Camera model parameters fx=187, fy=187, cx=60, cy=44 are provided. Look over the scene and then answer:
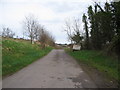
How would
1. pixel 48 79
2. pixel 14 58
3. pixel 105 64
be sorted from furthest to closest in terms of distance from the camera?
pixel 14 58, pixel 105 64, pixel 48 79

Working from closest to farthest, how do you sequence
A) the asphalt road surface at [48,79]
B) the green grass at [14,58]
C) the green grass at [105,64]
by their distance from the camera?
1. the asphalt road surface at [48,79]
2. the green grass at [105,64]
3. the green grass at [14,58]

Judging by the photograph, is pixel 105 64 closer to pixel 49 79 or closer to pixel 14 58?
pixel 49 79

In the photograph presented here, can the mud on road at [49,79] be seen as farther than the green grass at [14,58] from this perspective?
No

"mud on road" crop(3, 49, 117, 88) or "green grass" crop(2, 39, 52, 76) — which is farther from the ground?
"green grass" crop(2, 39, 52, 76)

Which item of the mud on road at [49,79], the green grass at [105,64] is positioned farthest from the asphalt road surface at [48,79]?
the green grass at [105,64]

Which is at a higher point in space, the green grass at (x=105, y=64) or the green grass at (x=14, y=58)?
the green grass at (x=14, y=58)

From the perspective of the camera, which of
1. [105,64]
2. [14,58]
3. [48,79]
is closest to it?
[48,79]

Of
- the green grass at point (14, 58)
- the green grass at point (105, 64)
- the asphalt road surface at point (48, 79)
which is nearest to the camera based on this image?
the asphalt road surface at point (48, 79)

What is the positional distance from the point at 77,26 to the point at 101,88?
2022 inches

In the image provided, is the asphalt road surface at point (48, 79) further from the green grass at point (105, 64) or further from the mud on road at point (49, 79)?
the green grass at point (105, 64)

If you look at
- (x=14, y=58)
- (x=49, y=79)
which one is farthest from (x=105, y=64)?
(x=14, y=58)

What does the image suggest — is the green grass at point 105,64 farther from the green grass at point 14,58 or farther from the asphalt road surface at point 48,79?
the green grass at point 14,58

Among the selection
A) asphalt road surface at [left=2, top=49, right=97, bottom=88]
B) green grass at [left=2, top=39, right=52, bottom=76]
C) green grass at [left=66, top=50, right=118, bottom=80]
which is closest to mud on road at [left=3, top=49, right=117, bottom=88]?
asphalt road surface at [left=2, top=49, right=97, bottom=88]

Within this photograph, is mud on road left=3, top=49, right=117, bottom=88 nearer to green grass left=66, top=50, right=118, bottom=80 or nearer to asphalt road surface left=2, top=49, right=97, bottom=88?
asphalt road surface left=2, top=49, right=97, bottom=88
